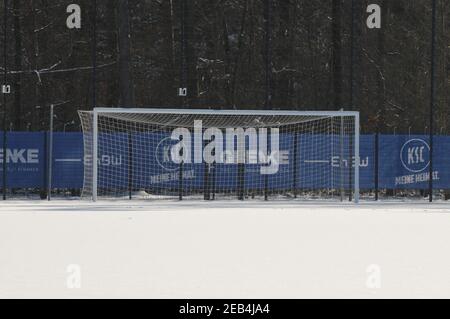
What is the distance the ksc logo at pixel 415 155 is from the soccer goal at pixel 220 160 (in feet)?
5.05

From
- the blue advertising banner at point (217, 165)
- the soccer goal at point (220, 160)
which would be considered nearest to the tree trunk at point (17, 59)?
the soccer goal at point (220, 160)

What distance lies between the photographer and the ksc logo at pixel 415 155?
26.3 metres

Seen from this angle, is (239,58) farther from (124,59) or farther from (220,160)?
(220,160)

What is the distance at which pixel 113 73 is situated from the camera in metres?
34.2

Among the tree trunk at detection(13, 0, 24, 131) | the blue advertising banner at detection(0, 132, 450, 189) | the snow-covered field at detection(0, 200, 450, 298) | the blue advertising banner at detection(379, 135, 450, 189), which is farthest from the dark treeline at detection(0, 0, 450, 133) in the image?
the snow-covered field at detection(0, 200, 450, 298)

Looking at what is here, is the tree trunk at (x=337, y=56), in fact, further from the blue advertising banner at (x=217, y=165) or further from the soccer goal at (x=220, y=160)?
the blue advertising banner at (x=217, y=165)

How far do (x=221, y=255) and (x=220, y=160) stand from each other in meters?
15.1

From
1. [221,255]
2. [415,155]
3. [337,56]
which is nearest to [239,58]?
[337,56]

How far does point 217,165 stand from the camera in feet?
84.8

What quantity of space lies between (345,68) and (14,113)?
12692 millimetres

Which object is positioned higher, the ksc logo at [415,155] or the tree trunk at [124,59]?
the tree trunk at [124,59]

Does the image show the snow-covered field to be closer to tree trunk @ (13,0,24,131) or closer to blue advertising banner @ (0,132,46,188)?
blue advertising banner @ (0,132,46,188)
